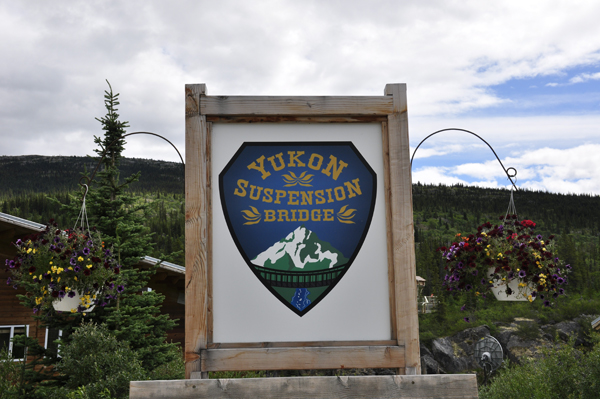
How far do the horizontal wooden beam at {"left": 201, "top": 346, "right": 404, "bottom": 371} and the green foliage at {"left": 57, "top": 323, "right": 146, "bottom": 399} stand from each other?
494cm

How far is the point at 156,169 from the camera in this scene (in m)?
69.6

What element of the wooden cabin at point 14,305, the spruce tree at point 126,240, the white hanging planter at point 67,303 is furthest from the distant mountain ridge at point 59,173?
the white hanging planter at point 67,303

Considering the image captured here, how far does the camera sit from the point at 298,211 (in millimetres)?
2699

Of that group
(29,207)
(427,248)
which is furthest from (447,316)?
(29,207)

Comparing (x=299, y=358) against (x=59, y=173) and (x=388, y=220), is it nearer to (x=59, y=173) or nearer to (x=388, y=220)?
(x=388, y=220)

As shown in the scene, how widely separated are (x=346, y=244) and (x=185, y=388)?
1178 mm

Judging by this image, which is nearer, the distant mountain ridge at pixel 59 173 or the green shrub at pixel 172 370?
the green shrub at pixel 172 370

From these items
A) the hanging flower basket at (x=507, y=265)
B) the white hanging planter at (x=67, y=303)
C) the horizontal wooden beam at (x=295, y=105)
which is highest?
the horizontal wooden beam at (x=295, y=105)

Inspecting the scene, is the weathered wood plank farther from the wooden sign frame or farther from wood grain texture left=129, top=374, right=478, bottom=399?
wood grain texture left=129, top=374, right=478, bottom=399

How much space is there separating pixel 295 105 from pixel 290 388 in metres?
1.62

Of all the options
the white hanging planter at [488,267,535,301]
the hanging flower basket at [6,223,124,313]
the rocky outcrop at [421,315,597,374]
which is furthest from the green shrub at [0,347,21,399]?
the rocky outcrop at [421,315,597,374]

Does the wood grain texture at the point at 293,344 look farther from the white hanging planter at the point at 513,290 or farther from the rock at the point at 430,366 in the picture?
the rock at the point at 430,366

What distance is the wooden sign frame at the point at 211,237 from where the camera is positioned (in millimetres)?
2533

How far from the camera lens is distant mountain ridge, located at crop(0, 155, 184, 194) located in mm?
60625
